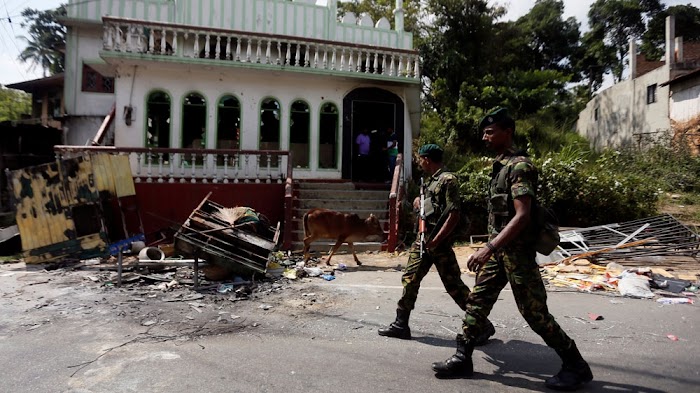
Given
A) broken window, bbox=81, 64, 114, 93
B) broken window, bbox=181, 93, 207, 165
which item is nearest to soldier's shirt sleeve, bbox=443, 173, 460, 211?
broken window, bbox=181, 93, 207, 165

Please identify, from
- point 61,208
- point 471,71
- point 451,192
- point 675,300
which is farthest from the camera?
point 471,71

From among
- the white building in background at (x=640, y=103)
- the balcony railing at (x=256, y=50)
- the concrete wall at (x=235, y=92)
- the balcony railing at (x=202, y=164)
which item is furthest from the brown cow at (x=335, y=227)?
the white building in background at (x=640, y=103)

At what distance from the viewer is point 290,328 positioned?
420 centimetres

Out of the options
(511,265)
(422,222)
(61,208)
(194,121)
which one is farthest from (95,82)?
(511,265)

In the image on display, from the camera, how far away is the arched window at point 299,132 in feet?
40.8

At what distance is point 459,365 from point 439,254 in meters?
0.99

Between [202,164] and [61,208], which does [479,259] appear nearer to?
[61,208]

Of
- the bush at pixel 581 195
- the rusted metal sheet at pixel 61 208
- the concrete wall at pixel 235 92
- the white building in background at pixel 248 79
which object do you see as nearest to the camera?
the rusted metal sheet at pixel 61 208

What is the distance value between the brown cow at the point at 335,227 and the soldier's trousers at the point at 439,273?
3.78 m

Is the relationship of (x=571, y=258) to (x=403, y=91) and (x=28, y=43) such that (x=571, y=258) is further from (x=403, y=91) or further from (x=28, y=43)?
(x=28, y=43)

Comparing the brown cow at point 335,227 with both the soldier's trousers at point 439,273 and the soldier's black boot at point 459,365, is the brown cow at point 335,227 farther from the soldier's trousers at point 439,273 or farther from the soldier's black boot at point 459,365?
the soldier's black boot at point 459,365

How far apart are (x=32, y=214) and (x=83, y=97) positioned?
9.51 m

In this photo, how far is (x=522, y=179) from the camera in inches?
113

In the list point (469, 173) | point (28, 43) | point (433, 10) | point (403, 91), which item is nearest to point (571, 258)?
point (469, 173)
